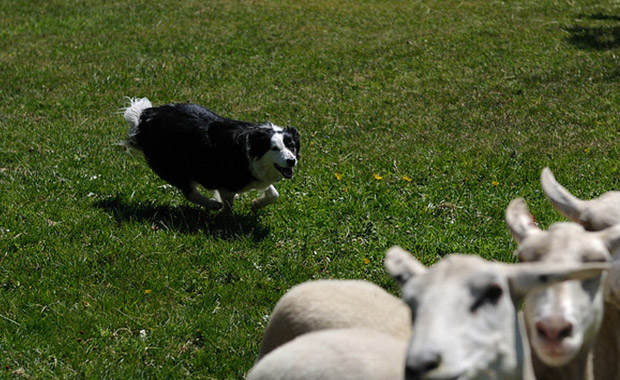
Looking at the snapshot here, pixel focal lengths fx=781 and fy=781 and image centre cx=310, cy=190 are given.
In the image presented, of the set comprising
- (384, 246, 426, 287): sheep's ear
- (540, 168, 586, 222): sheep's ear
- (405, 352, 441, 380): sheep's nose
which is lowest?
(540, 168, 586, 222): sheep's ear

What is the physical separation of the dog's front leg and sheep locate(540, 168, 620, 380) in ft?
14.1

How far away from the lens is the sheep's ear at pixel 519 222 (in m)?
2.78

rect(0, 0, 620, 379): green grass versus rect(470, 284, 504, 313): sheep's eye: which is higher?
rect(470, 284, 504, 313): sheep's eye

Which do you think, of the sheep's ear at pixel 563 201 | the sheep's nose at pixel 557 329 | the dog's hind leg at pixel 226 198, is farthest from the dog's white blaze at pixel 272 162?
the sheep's nose at pixel 557 329

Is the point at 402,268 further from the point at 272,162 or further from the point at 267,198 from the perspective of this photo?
the point at 267,198

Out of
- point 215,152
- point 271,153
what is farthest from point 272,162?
point 215,152

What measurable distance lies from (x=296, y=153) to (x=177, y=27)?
8.57 meters

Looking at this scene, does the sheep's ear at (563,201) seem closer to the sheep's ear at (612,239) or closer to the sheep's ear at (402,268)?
the sheep's ear at (612,239)

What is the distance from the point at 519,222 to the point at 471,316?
0.82 meters

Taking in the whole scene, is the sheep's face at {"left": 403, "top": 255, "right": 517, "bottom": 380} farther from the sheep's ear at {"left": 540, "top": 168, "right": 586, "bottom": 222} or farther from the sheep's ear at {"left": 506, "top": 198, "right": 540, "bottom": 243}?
the sheep's ear at {"left": 540, "top": 168, "right": 586, "bottom": 222}

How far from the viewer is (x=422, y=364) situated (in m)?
1.99

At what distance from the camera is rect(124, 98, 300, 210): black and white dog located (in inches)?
284

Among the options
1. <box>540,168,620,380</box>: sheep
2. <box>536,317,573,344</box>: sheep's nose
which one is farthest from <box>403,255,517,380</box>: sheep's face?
<box>540,168,620,380</box>: sheep

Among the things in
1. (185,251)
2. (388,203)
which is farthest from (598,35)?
(185,251)
